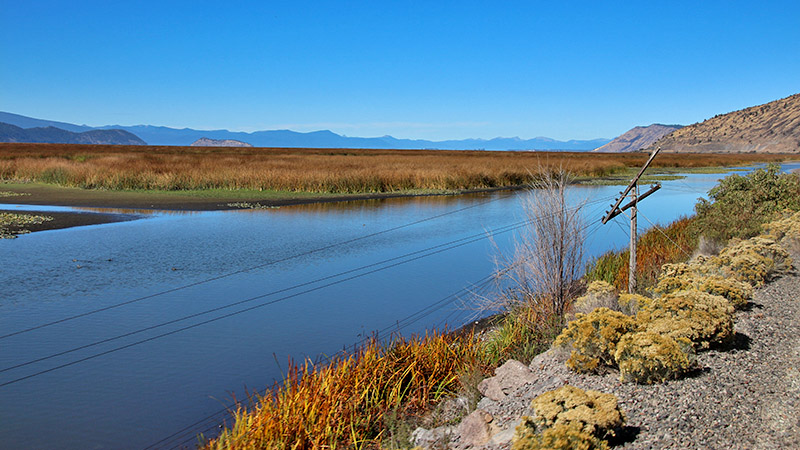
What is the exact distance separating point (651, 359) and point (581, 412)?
1.33 m

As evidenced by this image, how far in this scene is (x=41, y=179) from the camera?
33656mm

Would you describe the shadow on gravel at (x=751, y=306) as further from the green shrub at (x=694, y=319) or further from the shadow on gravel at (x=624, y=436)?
the shadow on gravel at (x=624, y=436)

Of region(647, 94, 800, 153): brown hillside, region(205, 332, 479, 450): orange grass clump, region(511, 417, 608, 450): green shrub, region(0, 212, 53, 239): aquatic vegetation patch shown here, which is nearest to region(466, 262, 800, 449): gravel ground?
region(511, 417, 608, 450): green shrub

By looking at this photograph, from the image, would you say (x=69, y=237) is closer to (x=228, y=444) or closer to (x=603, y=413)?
(x=228, y=444)

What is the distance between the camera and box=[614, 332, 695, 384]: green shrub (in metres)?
5.21

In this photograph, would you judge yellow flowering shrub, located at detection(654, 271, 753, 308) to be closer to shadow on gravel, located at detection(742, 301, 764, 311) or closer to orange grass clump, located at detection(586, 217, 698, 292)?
shadow on gravel, located at detection(742, 301, 764, 311)

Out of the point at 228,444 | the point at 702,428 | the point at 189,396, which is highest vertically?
the point at 702,428

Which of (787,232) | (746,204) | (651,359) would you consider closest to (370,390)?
(651,359)

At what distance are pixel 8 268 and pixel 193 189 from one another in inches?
726

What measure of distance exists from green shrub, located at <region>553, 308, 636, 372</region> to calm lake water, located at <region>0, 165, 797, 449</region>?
317 cm

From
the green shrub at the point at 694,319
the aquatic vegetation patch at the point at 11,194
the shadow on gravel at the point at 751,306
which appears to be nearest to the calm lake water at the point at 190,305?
the shadow on gravel at the point at 751,306

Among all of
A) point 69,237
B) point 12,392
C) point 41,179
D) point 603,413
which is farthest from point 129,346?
point 41,179

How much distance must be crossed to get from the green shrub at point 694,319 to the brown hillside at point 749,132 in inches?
4897

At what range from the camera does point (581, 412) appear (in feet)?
13.9
